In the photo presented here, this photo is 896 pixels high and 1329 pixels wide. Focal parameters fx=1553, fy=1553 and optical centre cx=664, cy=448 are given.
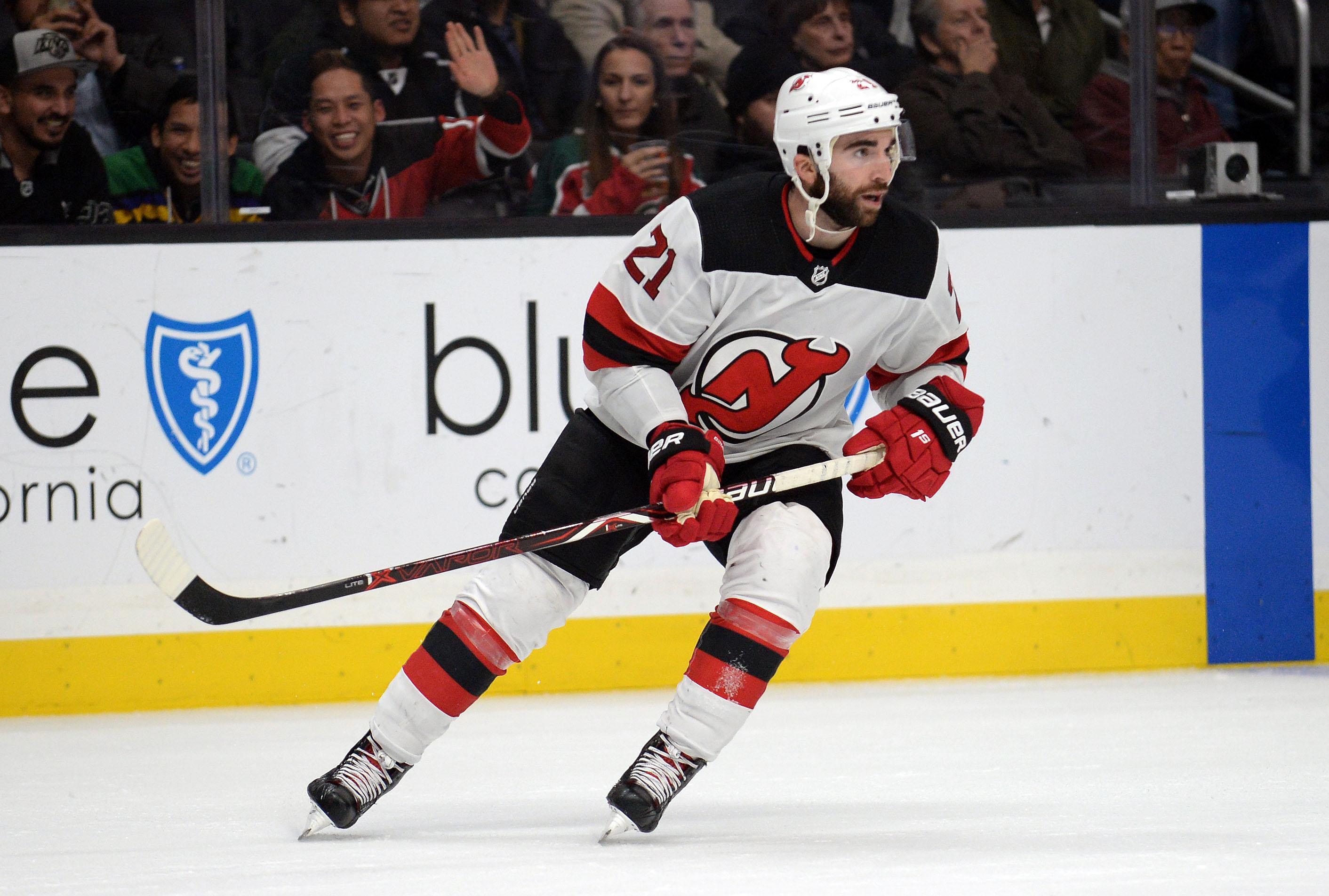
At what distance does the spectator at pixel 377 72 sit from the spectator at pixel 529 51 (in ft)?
0.24

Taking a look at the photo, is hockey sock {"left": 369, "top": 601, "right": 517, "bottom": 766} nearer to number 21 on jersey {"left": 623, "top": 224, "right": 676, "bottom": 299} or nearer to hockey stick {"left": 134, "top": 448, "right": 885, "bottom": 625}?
hockey stick {"left": 134, "top": 448, "right": 885, "bottom": 625}

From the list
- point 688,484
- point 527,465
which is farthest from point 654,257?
point 527,465

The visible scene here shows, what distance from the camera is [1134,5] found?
3.67 m

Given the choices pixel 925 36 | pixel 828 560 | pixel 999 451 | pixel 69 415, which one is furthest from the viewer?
pixel 925 36

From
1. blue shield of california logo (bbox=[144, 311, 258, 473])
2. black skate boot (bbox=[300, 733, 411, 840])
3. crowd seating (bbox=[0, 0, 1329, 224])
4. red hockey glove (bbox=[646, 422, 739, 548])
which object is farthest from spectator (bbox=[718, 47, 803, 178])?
black skate boot (bbox=[300, 733, 411, 840])

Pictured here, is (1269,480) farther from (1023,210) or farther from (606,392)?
(606,392)

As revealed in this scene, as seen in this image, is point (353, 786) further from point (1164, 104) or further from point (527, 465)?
point (1164, 104)

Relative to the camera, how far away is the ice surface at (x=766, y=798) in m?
1.95

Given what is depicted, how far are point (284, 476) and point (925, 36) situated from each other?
6.15 feet

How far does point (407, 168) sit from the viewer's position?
361cm

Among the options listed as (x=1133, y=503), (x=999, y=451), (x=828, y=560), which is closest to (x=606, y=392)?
(x=828, y=560)

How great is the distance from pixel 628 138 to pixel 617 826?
2010 mm

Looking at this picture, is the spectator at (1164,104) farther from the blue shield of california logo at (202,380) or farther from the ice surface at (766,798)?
the blue shield of california logo at (202,380)

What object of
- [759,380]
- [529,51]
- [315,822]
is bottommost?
[315,822]
